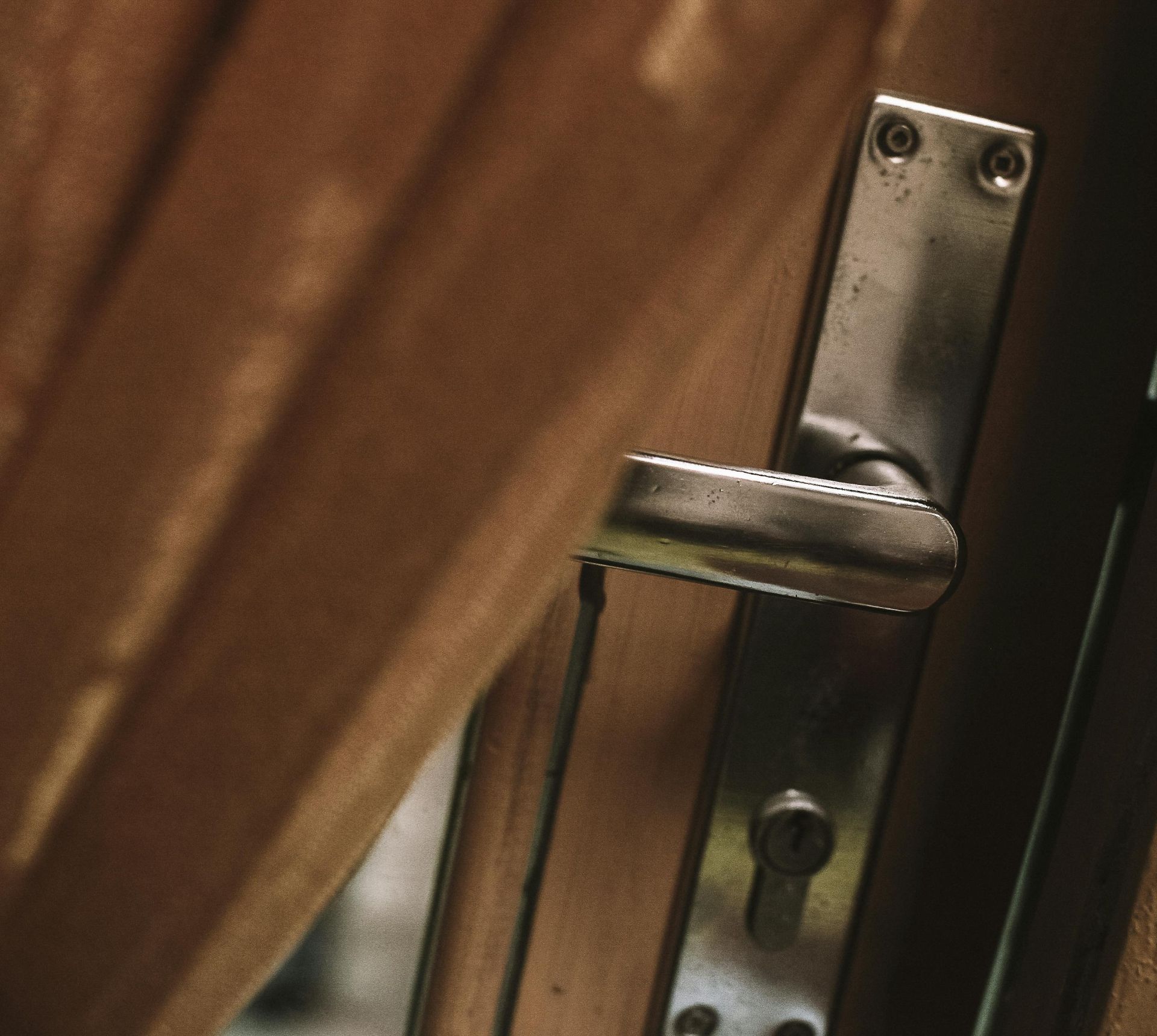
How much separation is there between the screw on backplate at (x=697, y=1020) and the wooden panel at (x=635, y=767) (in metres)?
0.02

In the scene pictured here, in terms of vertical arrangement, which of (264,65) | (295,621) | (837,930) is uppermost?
(264,65)

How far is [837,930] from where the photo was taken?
0.35 metres

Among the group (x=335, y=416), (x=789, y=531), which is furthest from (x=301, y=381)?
(x=789, y=531)

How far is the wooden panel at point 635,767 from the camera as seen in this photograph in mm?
331

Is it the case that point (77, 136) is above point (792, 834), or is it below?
above

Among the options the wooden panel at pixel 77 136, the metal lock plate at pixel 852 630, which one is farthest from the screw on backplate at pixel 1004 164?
the wooden panel at pixel 77 136

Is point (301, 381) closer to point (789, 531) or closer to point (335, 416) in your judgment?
point (335, 416)

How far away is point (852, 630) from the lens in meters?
0.33

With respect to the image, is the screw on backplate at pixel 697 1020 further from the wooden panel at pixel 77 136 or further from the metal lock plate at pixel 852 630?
the wooden panel at pixel 77 136

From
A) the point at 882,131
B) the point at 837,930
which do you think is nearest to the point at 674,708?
the point at 837,930

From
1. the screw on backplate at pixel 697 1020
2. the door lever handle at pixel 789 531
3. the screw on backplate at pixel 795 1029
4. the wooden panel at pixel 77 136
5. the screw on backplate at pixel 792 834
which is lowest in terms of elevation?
the screw on backplate at pixel 697 1020

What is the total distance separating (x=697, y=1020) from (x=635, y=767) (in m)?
0.09

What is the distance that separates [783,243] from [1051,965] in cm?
24

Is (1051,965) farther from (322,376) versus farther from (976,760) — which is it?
(322,376)
